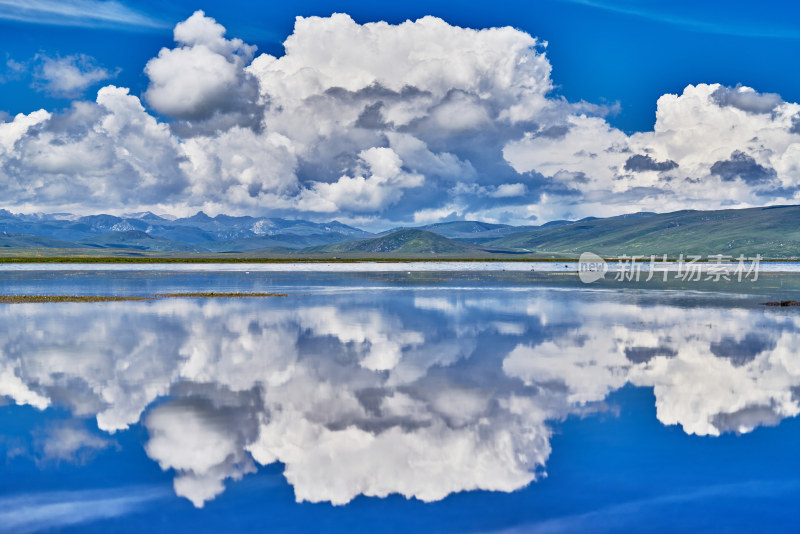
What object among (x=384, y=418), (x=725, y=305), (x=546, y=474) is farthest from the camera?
(x=725, y=305)

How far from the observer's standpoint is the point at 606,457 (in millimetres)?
16938

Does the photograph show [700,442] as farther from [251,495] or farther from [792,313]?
[792,313]

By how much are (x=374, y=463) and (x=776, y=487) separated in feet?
30.8

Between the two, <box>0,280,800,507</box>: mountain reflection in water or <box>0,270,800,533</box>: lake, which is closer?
<box>0,270,800,533</box>: lake

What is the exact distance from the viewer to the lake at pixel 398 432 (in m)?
Result: 13.6

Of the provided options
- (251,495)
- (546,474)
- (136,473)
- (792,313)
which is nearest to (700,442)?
(546,474)

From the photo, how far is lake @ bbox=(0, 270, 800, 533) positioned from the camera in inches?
537

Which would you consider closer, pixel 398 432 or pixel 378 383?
pixel 398 432

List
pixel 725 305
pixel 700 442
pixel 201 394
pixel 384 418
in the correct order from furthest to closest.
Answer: pixel 725 305
pixel 201 394
pixel 384 418
pixel 700 442

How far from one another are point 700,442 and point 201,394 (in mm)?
16347

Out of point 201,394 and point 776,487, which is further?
point 201,394

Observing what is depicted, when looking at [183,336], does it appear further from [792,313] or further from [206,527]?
[792,313]

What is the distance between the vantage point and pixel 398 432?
61.6ft

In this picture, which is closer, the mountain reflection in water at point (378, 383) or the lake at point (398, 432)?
the lake at point (398, 432)
